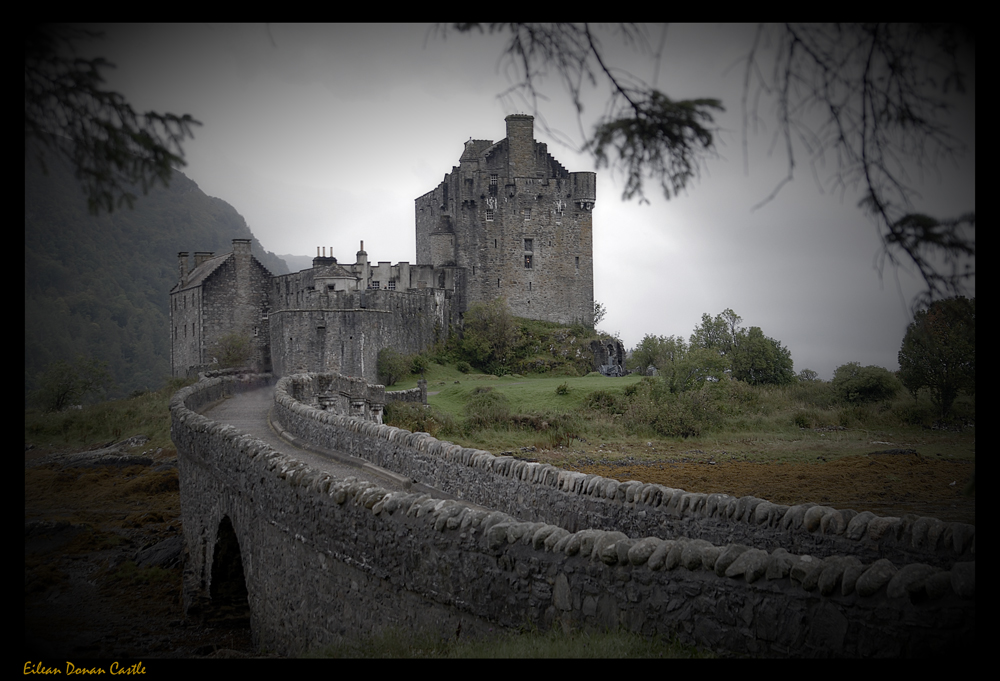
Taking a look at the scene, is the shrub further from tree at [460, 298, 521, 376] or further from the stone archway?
the stone archway

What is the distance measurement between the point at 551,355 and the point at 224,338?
21006 millimetres

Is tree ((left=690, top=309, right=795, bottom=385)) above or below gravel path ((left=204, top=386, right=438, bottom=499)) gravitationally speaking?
above

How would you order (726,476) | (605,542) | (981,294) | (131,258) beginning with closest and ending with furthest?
(981,294) → (605,542) → (131,258) → (726,476)

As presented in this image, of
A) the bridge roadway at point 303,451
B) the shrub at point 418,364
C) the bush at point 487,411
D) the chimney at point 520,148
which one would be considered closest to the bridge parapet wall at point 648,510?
the bridge roadway at point 303,451

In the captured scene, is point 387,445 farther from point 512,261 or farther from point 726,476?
point 512,261

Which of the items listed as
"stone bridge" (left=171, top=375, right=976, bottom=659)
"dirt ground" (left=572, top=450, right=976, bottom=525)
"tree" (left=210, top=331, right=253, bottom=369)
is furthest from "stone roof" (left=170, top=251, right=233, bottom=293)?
"stone bridge" (left=171, top=375, right=976, bottom=659)

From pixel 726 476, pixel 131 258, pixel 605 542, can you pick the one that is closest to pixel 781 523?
pixel 605 542

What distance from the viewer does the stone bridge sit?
145 inches

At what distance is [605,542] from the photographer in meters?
4.77

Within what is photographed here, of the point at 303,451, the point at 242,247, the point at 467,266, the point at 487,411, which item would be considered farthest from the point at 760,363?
the point at 242,247

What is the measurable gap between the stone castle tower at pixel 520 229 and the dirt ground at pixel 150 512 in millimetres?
29994

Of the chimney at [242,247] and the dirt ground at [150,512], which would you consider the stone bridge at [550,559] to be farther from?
the chimney at [242,247]

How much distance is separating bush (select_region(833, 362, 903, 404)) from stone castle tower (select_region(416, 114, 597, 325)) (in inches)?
1104

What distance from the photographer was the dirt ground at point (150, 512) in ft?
31.8
